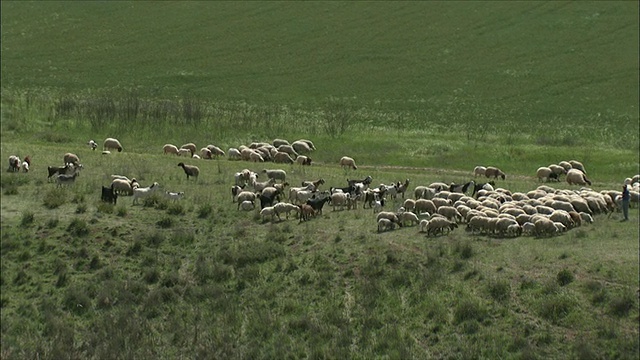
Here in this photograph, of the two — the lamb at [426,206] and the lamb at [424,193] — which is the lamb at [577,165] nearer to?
the lamb at [424,193]

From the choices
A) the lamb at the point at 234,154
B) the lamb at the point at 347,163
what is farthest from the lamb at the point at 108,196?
the lamb at the point at 347,163

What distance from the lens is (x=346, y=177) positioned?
148ft

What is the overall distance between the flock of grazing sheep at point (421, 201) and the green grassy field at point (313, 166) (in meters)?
0.77

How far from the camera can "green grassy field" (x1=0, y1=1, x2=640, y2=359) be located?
1109 inches

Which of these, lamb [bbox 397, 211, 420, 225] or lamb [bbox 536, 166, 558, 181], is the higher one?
lamb [bbox 536, 166, 558, 181]

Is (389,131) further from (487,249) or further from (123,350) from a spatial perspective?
(123,350)

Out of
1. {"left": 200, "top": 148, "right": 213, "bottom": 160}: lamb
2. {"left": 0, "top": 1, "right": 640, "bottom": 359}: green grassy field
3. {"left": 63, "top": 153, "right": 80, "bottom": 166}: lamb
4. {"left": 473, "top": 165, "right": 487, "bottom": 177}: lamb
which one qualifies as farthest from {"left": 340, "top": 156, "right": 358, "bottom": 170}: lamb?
{"left": 63, "top": 153, "right": 80, "bottom": 166}: lamb

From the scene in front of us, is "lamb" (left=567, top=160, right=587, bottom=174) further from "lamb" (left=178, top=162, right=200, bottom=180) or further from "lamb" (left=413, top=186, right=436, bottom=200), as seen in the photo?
"lamb" (left=178, top=162, right=200, bottom=180)

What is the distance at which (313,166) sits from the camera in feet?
166

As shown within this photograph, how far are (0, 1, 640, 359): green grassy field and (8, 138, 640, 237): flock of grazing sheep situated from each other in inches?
30.1

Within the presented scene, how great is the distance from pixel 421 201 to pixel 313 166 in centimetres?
1501

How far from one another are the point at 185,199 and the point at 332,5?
60.3 meters

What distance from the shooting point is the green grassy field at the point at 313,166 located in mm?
28172

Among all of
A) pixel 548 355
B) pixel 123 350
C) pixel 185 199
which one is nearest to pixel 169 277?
pixel 123 350
